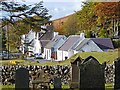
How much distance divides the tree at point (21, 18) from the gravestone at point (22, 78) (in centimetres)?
101

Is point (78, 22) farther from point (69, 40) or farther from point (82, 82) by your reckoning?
point (82, 82)

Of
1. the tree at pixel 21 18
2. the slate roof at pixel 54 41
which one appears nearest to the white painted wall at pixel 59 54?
the slate roof at pixel 54 41

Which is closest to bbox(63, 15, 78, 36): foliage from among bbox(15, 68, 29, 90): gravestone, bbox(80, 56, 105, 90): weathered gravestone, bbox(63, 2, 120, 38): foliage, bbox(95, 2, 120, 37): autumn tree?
bbox(63, 2, 120, 38): foliage

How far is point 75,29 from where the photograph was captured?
5125mm

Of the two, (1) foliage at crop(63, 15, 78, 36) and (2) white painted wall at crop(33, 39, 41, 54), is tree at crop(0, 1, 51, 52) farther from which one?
(1) foliage at crop(63, 15, 78, 36)

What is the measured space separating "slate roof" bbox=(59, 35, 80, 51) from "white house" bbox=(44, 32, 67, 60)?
0.07 meters

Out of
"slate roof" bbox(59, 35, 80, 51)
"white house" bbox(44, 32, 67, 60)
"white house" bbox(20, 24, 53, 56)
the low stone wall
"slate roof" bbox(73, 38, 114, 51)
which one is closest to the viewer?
"white house" bbox(20, 24, 53, 56)

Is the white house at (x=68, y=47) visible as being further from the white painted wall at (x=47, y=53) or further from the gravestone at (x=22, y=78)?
the gravestone at (x=22, y=78)

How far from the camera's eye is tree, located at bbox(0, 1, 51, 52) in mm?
4277

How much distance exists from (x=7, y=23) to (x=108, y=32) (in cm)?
274

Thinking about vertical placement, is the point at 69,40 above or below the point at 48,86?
above

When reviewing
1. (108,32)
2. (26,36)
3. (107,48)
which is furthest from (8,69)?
(108,32)

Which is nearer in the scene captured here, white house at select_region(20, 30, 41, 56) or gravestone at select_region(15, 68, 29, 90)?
Result: gravestone at select_region(15, 68, 29, 90)

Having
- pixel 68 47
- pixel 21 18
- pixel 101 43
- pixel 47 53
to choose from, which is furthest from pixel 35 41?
pixel 101 43
